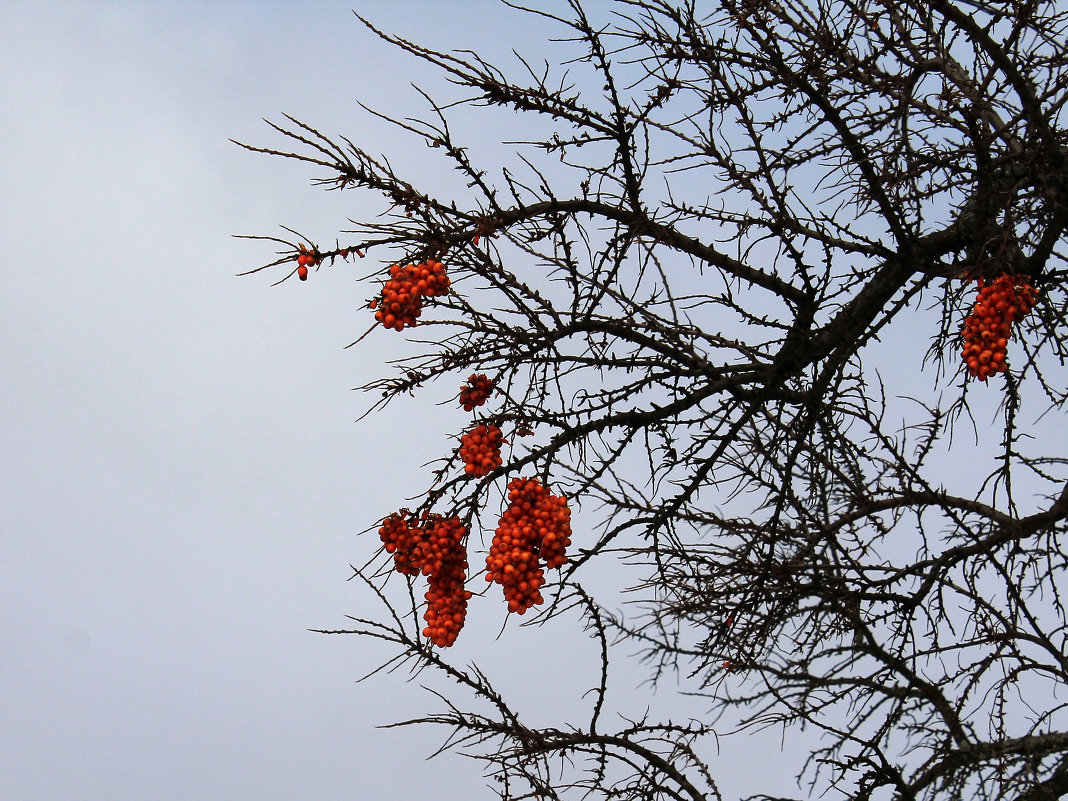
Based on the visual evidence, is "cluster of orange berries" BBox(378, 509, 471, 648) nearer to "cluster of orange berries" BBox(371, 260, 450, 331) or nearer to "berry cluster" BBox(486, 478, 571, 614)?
"berry cluster" BBox(486, 478, 571, 614)

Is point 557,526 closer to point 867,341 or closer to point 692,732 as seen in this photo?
point 692,732

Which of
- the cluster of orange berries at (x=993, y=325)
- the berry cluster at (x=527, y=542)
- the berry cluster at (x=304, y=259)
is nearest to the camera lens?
the berry cluster at (x=527, y=542)

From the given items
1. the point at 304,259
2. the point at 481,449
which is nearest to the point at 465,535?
the point at 481,449

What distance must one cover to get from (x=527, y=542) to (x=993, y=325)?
2.02 meters

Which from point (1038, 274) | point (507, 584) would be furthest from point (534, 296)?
point (1038, 274)

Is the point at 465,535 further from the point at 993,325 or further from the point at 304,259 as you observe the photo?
the point at 993,325

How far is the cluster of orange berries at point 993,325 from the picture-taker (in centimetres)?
385

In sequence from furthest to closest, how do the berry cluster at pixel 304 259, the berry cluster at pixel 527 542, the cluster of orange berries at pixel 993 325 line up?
the cluster of orange berries at pixel 993 325, the berry cluster at pixel 304 259, the berry cluster at pixel 527 542

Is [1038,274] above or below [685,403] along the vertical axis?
above

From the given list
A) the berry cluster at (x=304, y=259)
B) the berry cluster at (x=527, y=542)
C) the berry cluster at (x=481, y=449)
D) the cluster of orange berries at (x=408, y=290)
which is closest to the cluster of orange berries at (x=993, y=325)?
the berry cluster at (x=527, y=542)

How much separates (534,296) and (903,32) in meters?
2.32

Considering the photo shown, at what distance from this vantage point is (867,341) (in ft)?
16.4

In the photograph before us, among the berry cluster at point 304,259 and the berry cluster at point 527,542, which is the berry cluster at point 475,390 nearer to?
the berry cluster at point 527,542

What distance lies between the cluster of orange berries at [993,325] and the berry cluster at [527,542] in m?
1.73
